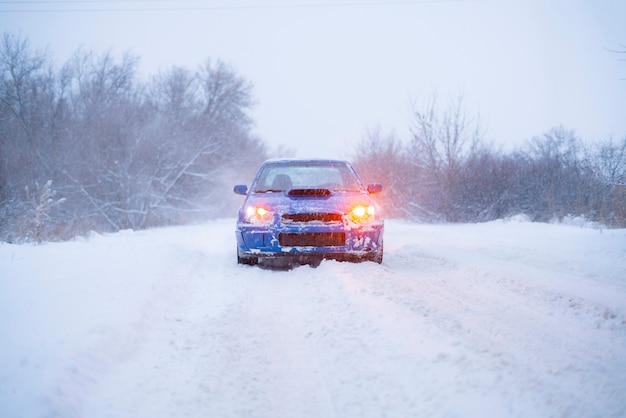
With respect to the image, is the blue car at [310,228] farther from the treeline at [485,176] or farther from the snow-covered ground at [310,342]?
the treeline at [485,176]

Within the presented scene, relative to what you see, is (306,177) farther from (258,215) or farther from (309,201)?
(258,215)

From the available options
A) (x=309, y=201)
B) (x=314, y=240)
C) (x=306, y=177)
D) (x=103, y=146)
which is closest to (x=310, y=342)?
(x=314, y=240)

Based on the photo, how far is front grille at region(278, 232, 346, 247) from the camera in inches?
201

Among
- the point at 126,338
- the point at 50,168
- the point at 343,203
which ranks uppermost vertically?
the point at 50,168

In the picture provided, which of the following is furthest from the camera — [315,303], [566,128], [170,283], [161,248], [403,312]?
[566,128]

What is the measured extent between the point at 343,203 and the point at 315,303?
208cm

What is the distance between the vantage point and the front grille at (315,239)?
5.09 m

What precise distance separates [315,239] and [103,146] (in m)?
16.9

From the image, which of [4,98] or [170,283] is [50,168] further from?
[170,283]

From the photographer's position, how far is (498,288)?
4105 mm

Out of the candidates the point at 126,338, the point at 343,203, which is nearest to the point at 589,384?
the point at 126,338

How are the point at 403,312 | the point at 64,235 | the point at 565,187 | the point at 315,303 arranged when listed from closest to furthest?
1. the point at 403,312
2. the point at 315,303
3. the point at 64,235
4. the point at 565,187

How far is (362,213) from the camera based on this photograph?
5.31 meters

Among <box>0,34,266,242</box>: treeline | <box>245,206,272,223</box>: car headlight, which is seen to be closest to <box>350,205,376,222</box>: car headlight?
<box>245,206,272,223</box>: car headlight
